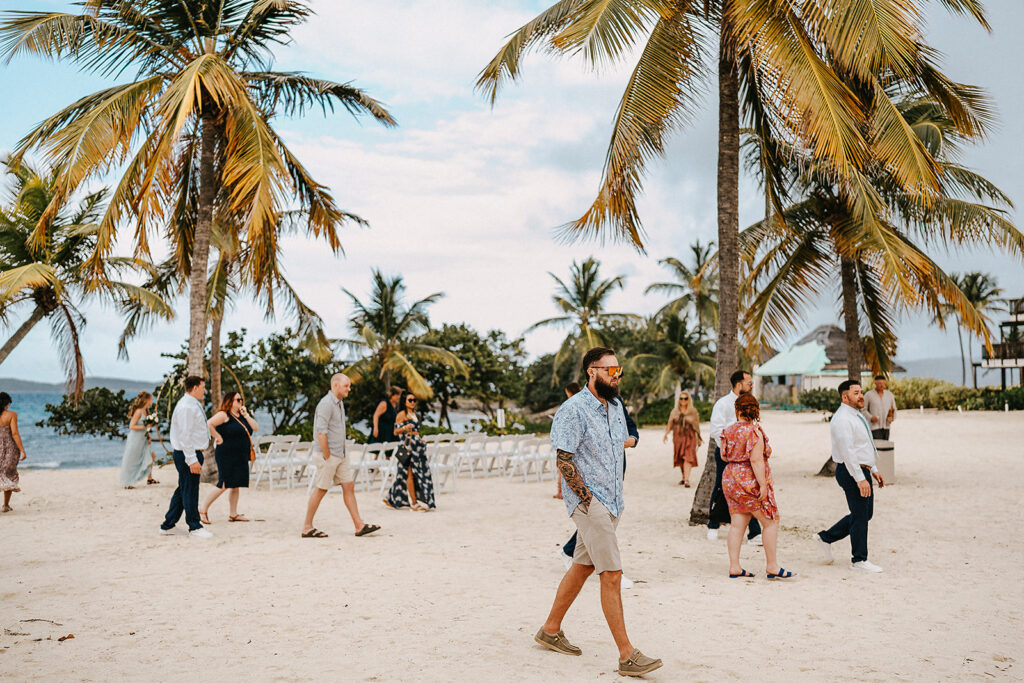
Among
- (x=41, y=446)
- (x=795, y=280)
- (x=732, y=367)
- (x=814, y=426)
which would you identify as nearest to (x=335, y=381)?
(x=732, y=367)

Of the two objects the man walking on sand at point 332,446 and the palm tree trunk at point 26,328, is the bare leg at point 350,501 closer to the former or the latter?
the man walking on sand at point 332,446

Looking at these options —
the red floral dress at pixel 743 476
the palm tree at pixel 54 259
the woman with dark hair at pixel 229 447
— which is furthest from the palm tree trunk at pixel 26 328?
the red floral dress at pixel 743 476

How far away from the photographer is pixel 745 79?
1041cm

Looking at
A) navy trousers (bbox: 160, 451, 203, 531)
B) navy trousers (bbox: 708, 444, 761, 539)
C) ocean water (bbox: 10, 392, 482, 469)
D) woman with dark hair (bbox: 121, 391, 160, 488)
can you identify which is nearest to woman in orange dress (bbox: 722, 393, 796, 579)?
navy trousers (bbox: 708, 444, 761, 539)

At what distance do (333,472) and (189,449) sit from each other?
155cm

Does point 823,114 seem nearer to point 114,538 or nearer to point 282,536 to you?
point 282,536

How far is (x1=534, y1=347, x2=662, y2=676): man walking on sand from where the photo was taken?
418cm

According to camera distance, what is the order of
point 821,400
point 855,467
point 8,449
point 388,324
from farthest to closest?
point 821,400 → point 388,324 → point 8,449 → point 855,467

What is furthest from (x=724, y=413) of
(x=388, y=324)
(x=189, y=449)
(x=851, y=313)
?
(x=388, y=324)

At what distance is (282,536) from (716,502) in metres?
4.77

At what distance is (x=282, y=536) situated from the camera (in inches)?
→ 344

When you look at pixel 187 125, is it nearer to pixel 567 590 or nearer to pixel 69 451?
pixel 567 590

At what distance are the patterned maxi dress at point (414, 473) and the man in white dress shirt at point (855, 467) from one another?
18.5 ft

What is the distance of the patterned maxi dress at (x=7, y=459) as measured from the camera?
10336 mm
